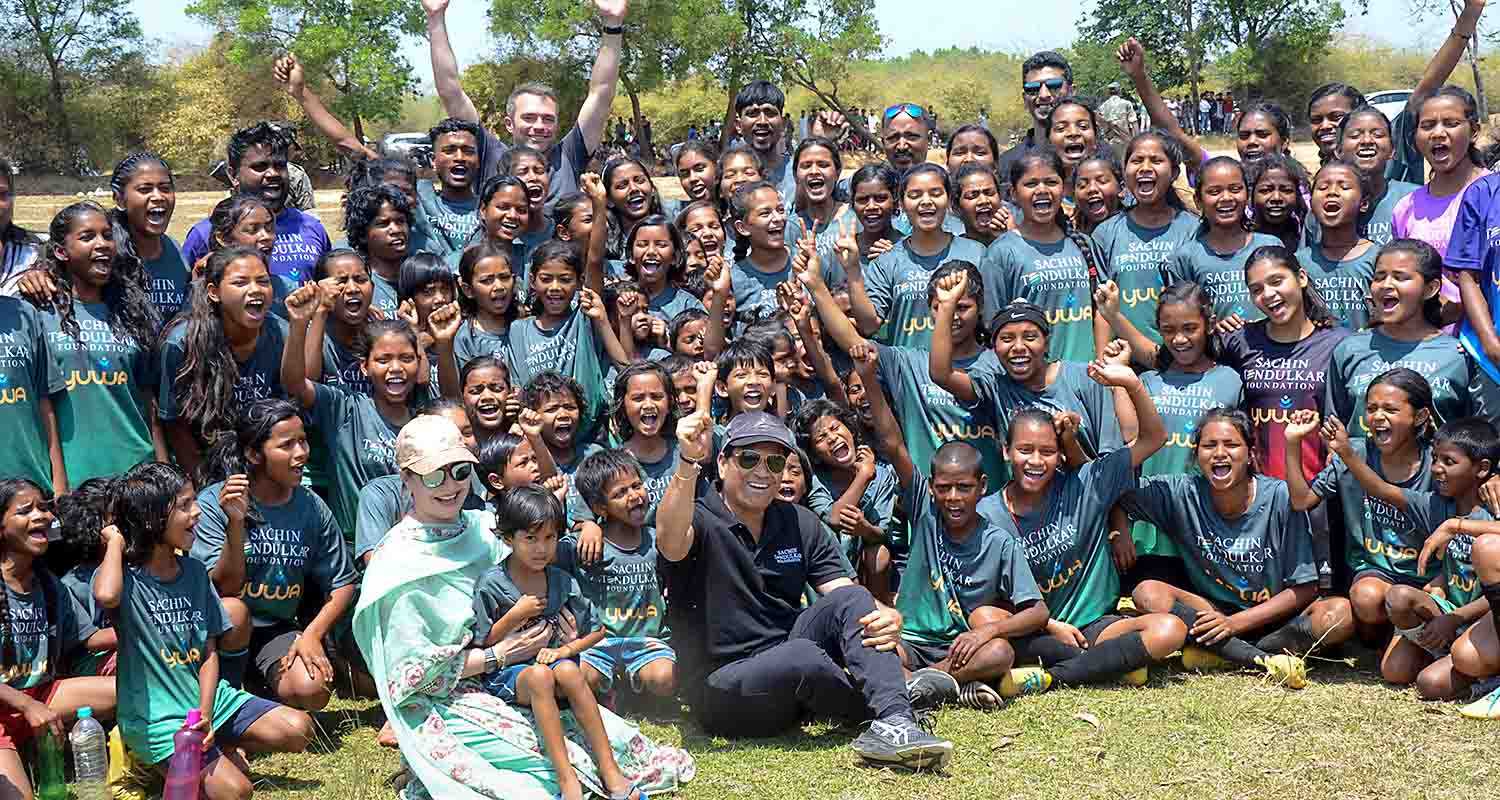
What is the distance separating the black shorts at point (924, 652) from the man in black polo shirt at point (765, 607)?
506 mm

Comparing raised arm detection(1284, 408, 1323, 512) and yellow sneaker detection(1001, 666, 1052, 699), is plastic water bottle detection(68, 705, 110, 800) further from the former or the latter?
raised arm detection(1284, 408, 1323, 512)

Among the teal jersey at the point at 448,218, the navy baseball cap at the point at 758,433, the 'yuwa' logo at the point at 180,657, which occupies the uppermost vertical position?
the teal jersey at the point at 448,218

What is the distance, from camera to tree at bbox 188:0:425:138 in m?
50.9

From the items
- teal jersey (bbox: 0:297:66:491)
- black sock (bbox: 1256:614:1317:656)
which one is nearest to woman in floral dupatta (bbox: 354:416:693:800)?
teal jersey (bbox: 0:297:66:491)

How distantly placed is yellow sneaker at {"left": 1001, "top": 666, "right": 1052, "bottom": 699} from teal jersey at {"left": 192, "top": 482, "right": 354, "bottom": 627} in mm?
2855

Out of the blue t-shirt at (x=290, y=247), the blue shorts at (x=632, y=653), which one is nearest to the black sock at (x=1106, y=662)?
the blue shorts at (x=632, y=653)

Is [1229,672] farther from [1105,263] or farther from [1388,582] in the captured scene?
[1105,263]

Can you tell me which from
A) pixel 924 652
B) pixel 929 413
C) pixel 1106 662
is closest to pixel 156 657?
pixel 924 652

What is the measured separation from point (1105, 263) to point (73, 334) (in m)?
5.00

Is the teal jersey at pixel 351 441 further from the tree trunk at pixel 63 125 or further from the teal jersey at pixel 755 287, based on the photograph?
the tree trunk at pixel 63 125

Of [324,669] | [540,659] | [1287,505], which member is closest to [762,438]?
[540,659]

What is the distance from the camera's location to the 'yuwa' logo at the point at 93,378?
6617 millimetres

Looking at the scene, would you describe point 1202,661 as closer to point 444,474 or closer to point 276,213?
point 444,474

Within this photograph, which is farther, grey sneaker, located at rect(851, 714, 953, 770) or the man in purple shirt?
the man in purple shirt
